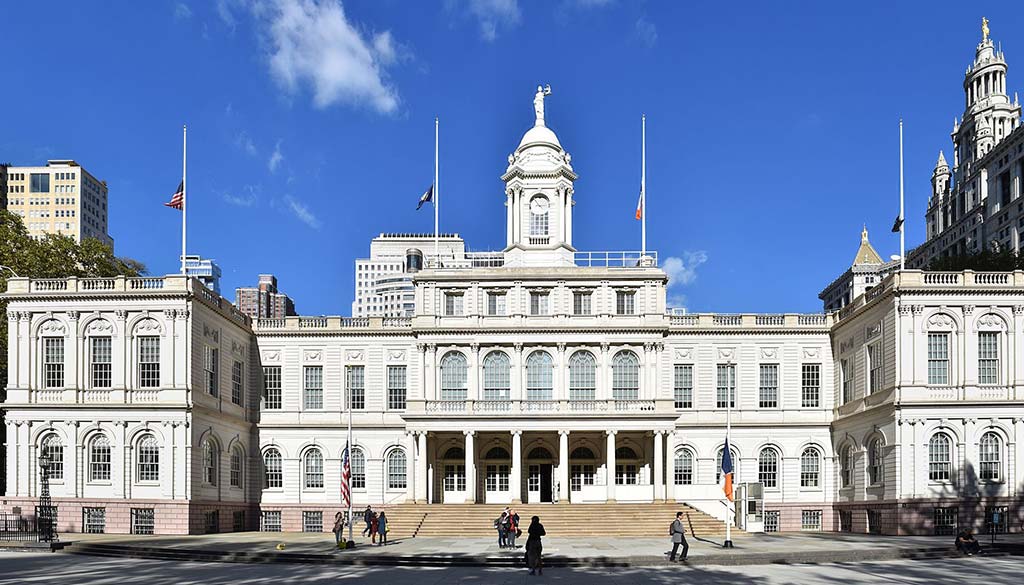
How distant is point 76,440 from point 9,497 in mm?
3861

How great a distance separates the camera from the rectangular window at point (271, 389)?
59312 millimetres

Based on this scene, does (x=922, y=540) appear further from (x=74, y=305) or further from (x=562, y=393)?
(x=74, y=305)

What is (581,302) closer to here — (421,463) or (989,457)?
(421,463)

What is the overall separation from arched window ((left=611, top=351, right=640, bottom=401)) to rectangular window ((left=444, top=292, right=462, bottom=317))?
28.7 ft

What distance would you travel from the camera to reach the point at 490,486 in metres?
59.0

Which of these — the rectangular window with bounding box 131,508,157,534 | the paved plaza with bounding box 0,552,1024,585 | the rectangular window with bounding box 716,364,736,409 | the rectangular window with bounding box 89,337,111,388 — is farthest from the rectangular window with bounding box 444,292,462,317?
the paved plaza with bounding box 0,552,1024,585

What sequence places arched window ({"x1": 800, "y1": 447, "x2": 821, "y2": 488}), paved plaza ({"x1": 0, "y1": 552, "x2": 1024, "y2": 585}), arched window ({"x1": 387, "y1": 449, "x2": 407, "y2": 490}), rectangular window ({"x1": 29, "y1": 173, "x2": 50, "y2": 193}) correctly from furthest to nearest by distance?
rectangular window ({"x1": 29, "y1": 173, "x2": 50, "y2": 193})
arched window ({"x1": 387, "y1": 449, "x2": 407, "y2": 490})
arched window ({"x1": 800, "y1": 447, "x2": 821, "y2": 488})
paved plaza ({"x1": 0, "y1": 552, "x2": 1024, "y2": 585})

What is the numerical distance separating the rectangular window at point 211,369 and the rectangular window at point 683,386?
24.0m

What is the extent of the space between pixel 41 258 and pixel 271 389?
45.5 feet

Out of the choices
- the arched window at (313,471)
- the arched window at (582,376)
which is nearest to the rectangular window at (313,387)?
the arched window at (313,471)

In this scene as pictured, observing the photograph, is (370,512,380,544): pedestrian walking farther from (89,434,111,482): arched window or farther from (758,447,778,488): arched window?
(758,447,778,488): arched window

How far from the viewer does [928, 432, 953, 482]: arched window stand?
47188 mm

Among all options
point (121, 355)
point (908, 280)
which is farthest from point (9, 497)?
point (908, 280)

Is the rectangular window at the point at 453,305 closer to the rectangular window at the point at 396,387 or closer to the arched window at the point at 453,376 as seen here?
the arched window at the point at 453,376
